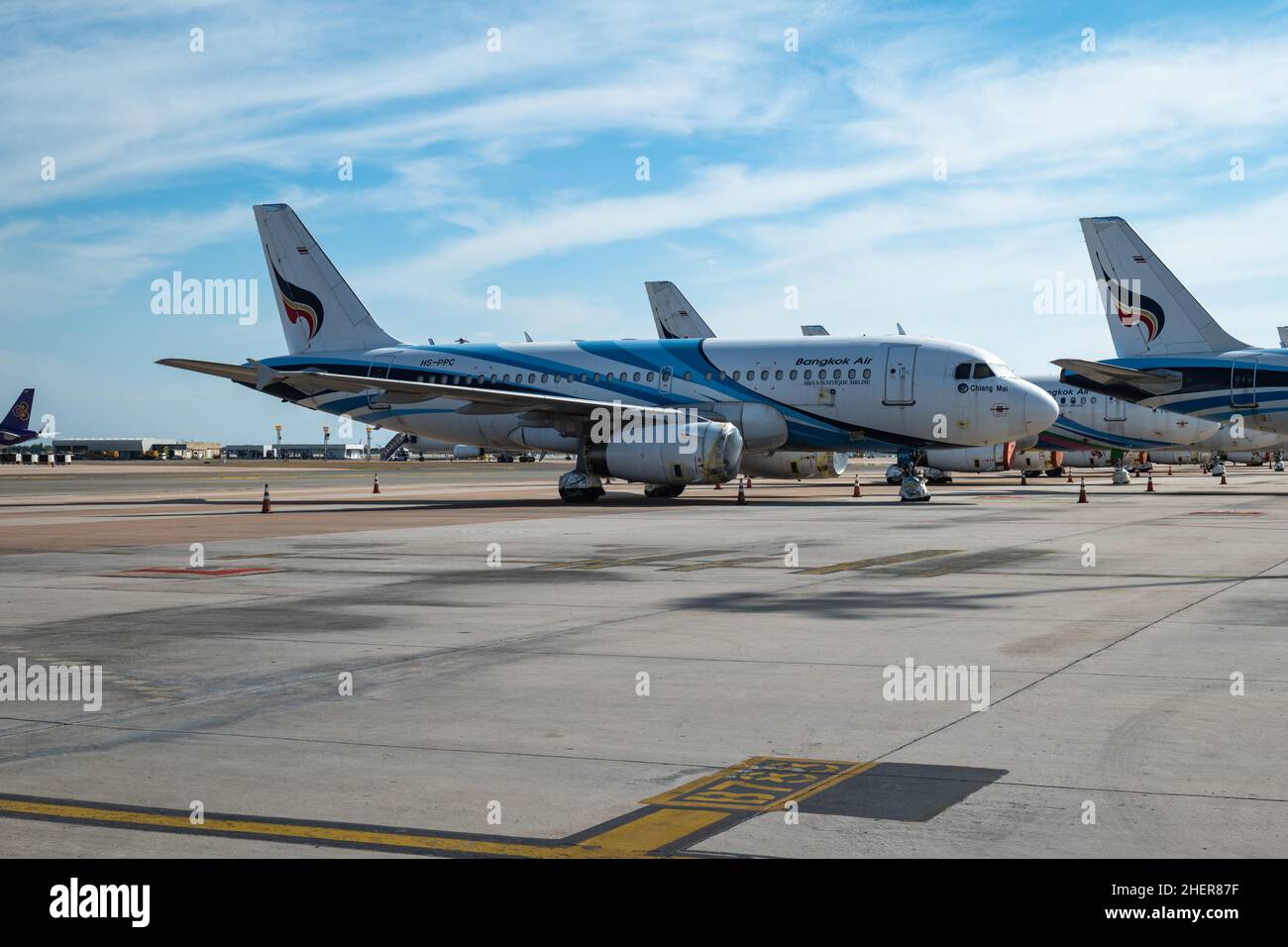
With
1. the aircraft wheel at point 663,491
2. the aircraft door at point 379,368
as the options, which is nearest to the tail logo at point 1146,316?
the aircraft wheel at point 663,491

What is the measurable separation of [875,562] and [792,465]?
21.6 metres

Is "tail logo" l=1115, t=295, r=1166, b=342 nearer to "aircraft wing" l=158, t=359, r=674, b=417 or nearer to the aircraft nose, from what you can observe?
the aircraft nose

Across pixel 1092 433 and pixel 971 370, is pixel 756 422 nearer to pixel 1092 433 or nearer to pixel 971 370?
pixel 971 370

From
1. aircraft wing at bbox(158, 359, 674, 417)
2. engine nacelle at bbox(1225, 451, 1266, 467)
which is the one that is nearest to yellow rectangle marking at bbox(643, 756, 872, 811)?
aircraft wing at bbox(158, 359, 674, 417)

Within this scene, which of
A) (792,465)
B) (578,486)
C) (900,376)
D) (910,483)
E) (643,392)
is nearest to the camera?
(900,376)

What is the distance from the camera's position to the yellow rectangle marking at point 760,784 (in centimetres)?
606

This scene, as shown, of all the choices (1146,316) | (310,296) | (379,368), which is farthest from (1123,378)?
(310,296)

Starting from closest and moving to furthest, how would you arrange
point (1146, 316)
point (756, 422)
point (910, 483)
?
point (756, 422) < point (910, 483) < point (1146, 316)

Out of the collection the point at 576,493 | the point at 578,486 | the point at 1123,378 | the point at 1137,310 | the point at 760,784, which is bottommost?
the point at 760,784

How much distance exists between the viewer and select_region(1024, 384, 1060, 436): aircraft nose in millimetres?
→ 34000

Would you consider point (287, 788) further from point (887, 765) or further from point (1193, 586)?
point (1193, 586)

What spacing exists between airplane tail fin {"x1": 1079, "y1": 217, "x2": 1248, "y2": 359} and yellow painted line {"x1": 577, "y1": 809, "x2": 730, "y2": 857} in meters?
40.4

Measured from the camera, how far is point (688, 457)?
33.5 meters

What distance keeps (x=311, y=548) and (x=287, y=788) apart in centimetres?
1462
